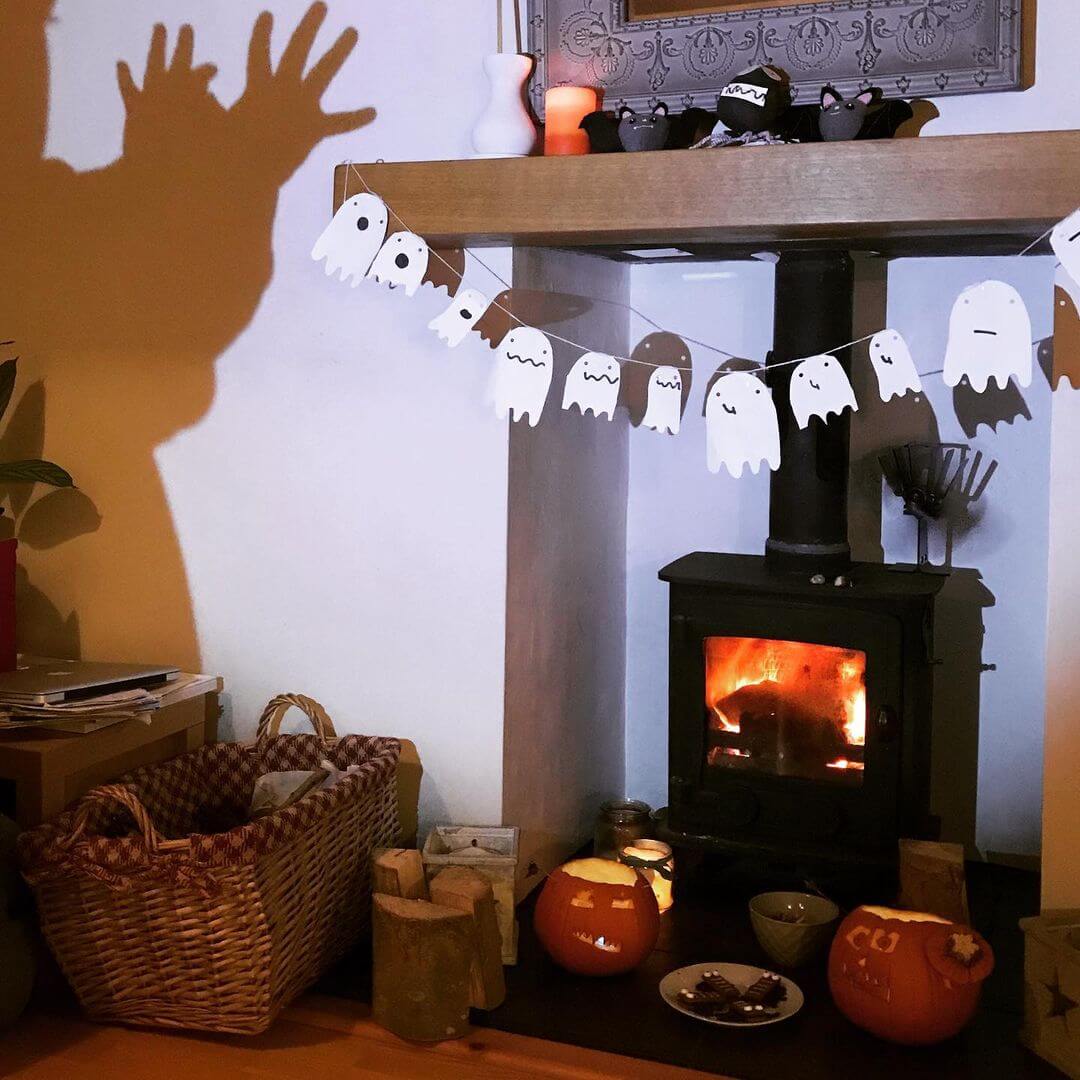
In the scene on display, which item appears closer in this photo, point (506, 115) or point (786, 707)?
point (506, 115)

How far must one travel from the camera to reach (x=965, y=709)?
2.55 m

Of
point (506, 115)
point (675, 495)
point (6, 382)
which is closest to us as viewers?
point (506, 115)

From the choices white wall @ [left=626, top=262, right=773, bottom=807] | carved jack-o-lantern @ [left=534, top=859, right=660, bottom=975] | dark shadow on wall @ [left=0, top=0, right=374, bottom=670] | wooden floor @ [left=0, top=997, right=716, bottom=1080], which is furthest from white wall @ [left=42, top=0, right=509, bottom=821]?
white wall @ [left=626, top=262, right=773, bottom=807]

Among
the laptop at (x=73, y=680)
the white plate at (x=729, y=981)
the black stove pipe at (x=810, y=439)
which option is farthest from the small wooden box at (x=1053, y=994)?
the laptop at (x=73, y=680)

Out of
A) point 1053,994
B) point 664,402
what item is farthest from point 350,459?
point 1053,994

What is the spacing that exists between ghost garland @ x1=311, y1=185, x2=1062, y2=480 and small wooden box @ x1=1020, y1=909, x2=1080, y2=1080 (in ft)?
2.63

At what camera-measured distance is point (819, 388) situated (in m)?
1.97

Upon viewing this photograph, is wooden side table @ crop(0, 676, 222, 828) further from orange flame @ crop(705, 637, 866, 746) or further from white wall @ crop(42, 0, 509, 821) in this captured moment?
orange flame @ crop(705, 637, 866, 746)

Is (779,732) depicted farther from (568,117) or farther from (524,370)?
(568,117)

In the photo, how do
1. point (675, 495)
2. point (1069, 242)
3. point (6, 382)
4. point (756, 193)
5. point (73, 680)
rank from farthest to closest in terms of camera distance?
point (675, 495), point (6, 382), point (73, 680), point (756, 193), point (1069, 242)

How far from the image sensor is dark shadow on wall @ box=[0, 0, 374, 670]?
2314 millimetres

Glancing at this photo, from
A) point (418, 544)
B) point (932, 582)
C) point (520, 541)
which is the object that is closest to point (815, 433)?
Answer: point (932, 582)

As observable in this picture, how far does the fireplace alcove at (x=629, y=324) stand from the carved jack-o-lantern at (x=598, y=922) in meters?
0.27

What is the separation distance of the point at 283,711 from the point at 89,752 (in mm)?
339
